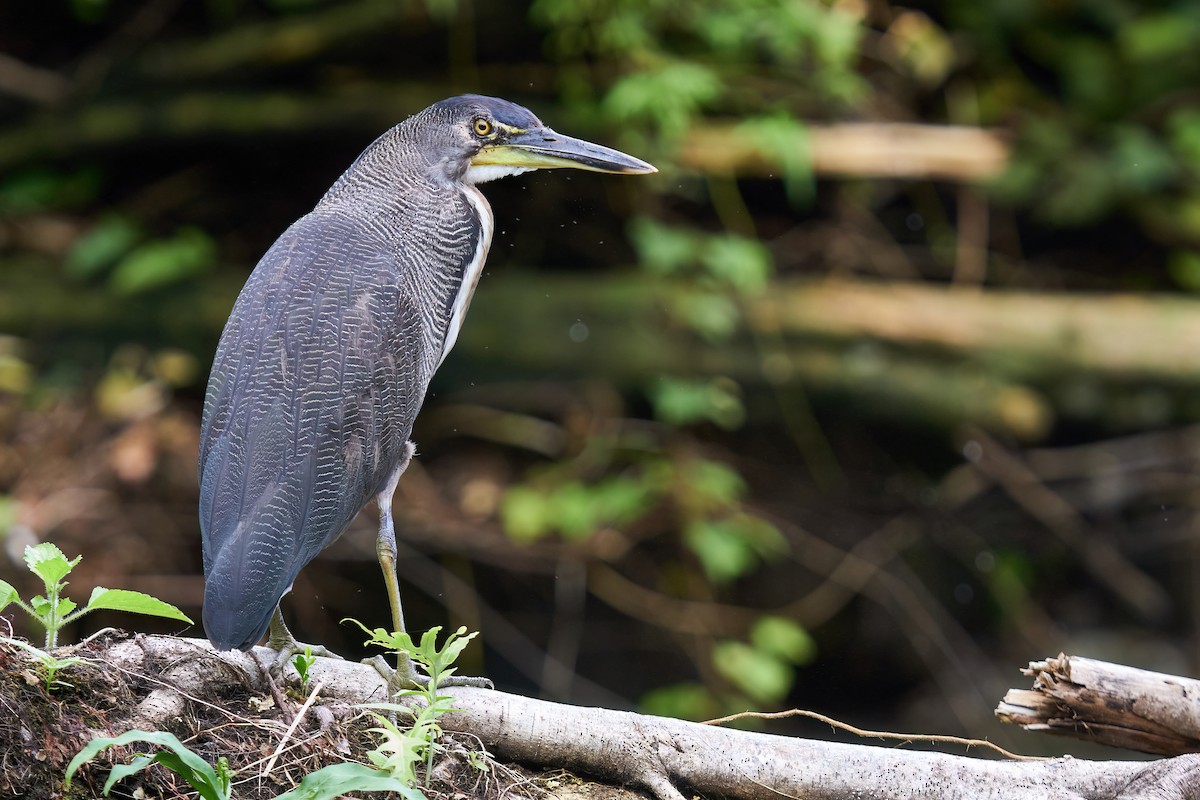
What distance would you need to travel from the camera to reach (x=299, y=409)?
8.52 feet

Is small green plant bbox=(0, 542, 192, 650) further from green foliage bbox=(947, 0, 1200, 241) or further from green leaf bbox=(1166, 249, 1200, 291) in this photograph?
green leaf bbox=(1166, 249, 1200, 291)

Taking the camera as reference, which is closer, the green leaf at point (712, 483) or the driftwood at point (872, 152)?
the green leaf at point (712, 483)

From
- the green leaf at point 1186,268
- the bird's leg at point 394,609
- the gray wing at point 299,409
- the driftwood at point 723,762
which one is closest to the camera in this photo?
the gray wing at point 299,409

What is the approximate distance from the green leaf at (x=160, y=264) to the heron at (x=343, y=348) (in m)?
2.79

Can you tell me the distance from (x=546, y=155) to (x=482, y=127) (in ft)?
0.57

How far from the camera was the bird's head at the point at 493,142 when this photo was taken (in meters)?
3.06

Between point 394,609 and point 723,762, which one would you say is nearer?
point 723,762

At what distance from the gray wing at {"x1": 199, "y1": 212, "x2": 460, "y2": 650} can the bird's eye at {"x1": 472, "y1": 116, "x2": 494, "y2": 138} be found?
40 centimetres

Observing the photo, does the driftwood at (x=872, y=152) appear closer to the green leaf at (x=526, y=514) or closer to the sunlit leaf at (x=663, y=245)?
the sunlit leaf at (x=663, y=245)

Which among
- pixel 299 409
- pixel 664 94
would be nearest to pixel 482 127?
pixel 299 409

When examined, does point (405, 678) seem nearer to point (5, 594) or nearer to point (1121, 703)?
point (5, 594)

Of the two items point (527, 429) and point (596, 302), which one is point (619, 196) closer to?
point (596, 302)

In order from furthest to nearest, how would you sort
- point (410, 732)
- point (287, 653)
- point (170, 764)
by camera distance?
point (287, 653) < point (410, 732) < point (170, 764)

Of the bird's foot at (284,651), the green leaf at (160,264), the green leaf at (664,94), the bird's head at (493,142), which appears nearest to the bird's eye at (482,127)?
the bird's head at (493,142)
